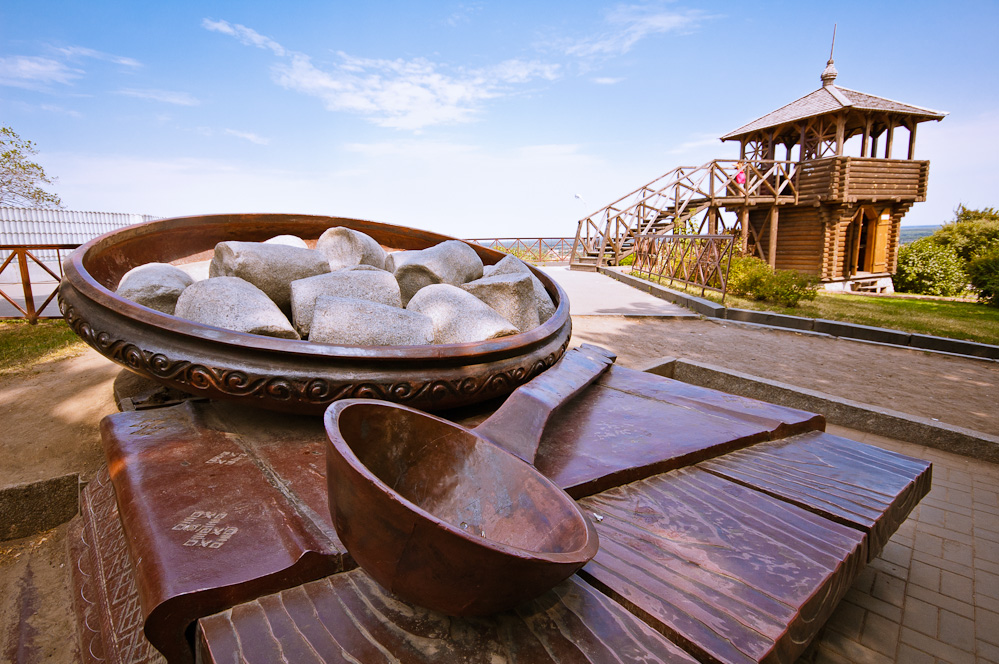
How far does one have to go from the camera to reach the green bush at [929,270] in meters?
18.2

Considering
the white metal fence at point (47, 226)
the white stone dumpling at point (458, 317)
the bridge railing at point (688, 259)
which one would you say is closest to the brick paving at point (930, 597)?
the white stone dumpling at point (458, 317)

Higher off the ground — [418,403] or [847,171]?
[847,171]

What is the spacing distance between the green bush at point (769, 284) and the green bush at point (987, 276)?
505cm

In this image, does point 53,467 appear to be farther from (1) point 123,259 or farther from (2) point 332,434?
(2) point 332,434

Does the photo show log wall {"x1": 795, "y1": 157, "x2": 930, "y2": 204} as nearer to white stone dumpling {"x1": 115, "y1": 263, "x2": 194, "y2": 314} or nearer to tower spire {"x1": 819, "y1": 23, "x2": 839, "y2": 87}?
tower spire {"x1": 819, "y1": 23, "x2": 839, "y2": 87}

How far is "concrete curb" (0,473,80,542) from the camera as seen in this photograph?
6.48ft

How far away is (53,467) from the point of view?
2.20 meters

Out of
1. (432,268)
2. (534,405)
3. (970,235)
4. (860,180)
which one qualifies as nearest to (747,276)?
(860,180)

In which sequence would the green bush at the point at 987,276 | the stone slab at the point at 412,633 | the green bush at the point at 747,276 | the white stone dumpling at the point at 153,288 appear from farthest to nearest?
the green bush at the point at 987,276 → the green bush at the point at 747,276 → the white stone dumpling at the point at 153,288 → the stone slab at the point at 412,633

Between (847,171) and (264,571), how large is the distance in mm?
19734

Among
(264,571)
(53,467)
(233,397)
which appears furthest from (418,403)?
(53,467)

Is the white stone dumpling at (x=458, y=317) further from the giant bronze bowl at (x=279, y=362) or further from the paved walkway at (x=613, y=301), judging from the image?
the paved walkway at (x=613, y=301)

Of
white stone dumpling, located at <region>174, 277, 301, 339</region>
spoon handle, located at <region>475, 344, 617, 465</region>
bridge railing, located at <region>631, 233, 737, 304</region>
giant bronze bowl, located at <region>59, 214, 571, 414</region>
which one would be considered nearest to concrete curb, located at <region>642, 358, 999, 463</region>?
spoon handle, located at <region>475, 344, 617, 465</region>

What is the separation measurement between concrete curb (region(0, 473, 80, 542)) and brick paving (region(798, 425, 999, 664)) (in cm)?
267
